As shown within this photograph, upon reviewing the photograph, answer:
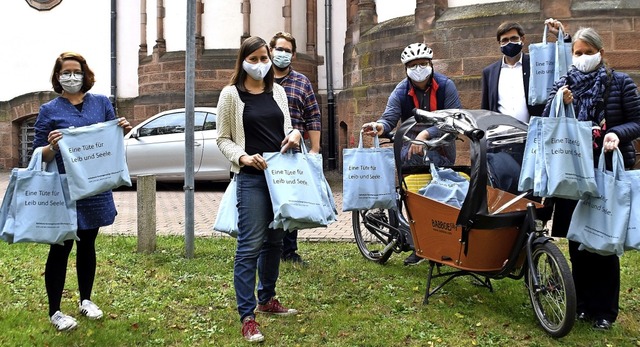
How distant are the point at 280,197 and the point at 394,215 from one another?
6.95 ft

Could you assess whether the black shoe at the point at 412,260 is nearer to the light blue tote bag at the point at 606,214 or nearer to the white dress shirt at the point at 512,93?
the white dress shirt at the point at 512,93

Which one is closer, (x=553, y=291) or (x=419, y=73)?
(x=553, y=291)

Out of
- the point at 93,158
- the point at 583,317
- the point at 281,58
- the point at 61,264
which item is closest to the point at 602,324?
the point at 583,317

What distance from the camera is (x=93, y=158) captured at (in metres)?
4.39

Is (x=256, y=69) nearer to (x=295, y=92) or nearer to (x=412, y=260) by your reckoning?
(x=295, y=92)

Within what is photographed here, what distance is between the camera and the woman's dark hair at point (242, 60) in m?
4.50

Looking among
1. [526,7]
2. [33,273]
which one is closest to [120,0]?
[526,7]

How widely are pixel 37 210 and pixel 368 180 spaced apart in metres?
2.54

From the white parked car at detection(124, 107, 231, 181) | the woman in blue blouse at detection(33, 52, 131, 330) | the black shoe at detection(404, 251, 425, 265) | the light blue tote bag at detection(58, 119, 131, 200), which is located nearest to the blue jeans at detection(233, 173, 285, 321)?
the light blue tote bag at detection(58, 119, 131, 200)

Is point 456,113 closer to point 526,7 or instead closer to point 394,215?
point 394,215

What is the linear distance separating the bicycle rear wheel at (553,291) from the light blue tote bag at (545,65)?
57.5 inches

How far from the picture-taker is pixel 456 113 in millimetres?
4992

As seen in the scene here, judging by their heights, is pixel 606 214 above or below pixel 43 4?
below

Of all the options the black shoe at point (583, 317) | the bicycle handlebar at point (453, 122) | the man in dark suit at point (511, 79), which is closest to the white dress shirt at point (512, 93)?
the man in dark suit at point (511, 79)
